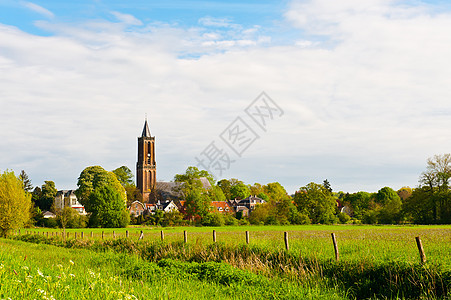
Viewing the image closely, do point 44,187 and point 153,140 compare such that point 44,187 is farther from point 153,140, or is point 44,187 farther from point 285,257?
point 285,257

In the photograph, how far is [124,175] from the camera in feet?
424

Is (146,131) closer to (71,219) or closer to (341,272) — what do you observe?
(71,219)

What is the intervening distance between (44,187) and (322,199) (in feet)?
227

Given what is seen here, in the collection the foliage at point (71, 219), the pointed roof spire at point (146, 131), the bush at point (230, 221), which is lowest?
the bush at point (230, 221)

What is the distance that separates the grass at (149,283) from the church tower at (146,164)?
458 feet

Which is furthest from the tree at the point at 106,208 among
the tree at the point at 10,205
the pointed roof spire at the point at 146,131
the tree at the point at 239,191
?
the pointed roof spire at the point at 146,131

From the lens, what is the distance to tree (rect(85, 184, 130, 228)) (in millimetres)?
73625

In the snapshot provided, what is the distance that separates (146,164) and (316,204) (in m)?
85.6

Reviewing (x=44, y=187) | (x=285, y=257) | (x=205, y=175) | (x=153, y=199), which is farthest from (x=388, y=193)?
(x=285, y=257)

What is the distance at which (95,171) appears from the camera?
93938mm

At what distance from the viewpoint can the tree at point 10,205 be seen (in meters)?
44.7

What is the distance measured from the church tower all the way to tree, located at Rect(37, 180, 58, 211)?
49527 mm

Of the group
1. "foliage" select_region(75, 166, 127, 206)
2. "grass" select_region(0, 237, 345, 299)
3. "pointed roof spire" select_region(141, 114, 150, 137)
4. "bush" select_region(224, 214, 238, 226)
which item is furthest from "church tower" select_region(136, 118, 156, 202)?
"grass" select_region(0, 237, 345, 299)

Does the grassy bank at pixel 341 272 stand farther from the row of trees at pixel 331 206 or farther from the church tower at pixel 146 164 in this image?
the church tower at pixel 146 164
